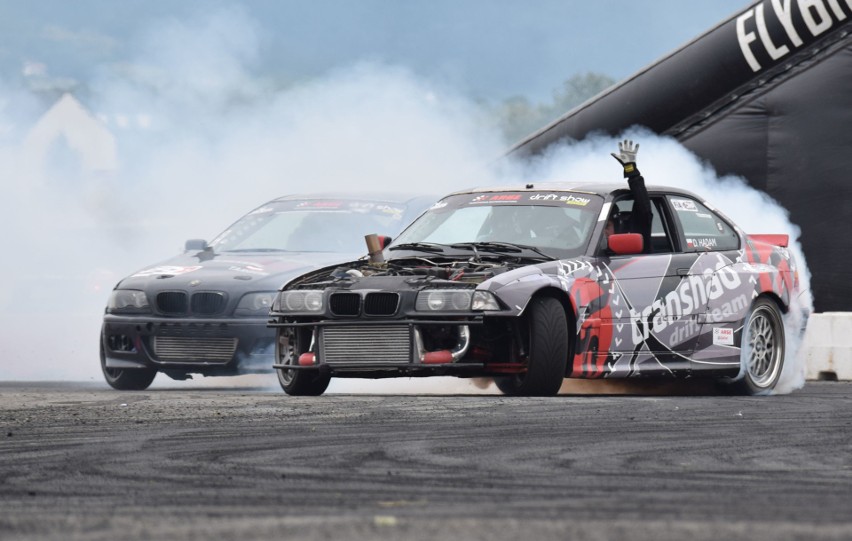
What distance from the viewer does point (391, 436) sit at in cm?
726

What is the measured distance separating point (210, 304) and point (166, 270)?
0.70 meters

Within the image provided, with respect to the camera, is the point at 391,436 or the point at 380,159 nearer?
the point at 391,436

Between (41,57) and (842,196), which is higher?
(41,57)

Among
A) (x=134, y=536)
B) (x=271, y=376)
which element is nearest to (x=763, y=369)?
(x=271, y=376)

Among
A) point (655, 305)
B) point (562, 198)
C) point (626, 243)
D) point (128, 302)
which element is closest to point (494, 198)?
point (562, 198)

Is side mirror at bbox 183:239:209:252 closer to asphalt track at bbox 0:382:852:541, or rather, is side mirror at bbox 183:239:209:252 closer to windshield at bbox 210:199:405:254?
windshield at bbox 210:199:405:254

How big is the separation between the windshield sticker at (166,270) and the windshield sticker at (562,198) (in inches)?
107

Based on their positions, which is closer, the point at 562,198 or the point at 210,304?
the point at 562,198

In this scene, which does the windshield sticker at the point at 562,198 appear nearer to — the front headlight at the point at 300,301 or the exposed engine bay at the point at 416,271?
the exposed engine bay at the point at 416,271

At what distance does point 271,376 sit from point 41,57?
2196 cm

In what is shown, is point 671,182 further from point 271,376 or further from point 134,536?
point 134,536

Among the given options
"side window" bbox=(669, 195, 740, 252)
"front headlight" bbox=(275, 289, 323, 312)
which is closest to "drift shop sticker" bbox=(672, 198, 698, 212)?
"side window" bbox=(669, 195, 740, 252)

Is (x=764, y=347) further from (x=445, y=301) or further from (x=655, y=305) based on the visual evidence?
(x=445, y=301)

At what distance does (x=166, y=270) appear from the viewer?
1194 cm
